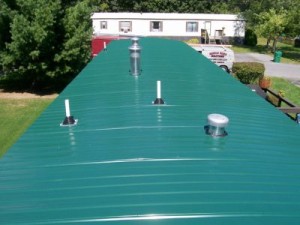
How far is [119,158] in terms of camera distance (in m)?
4.06

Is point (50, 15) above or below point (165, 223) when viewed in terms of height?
above

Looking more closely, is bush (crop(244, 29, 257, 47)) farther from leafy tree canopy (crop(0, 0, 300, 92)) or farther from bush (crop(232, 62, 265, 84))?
leafy tree canopy (crop(0, 0, 300, 92))

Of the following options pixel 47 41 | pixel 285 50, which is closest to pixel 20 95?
pixel 47 41

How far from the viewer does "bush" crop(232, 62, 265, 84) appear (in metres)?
19.6

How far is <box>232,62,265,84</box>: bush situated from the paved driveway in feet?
11.4

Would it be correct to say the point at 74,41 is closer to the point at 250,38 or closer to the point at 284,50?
the point at 250,38

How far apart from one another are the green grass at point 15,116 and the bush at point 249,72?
440 inches

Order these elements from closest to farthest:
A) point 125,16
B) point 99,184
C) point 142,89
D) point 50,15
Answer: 1. point 99,184
2. point 142,89
3. point 50,15
4. point 125,16

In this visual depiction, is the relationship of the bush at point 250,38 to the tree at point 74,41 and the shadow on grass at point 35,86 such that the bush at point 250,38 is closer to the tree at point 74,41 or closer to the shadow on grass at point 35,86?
the tree at point 74,41

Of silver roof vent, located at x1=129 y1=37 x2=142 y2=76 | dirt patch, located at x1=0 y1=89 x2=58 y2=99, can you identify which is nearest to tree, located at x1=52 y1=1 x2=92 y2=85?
dirt patch, located at x1=0 y1=89 x2=58 y2=99

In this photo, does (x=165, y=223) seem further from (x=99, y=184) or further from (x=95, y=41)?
(x=95, y=41)

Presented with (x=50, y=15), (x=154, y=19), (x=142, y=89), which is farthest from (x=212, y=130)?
(x=154, y=19)

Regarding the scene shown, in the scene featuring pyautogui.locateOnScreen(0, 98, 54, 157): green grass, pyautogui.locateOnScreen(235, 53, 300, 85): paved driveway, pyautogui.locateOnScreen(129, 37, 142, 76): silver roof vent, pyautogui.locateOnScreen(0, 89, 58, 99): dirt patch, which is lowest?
pyautogui.locateOnScreen(0, 98, 54, 157): green grass

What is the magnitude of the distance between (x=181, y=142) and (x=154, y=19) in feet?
106
